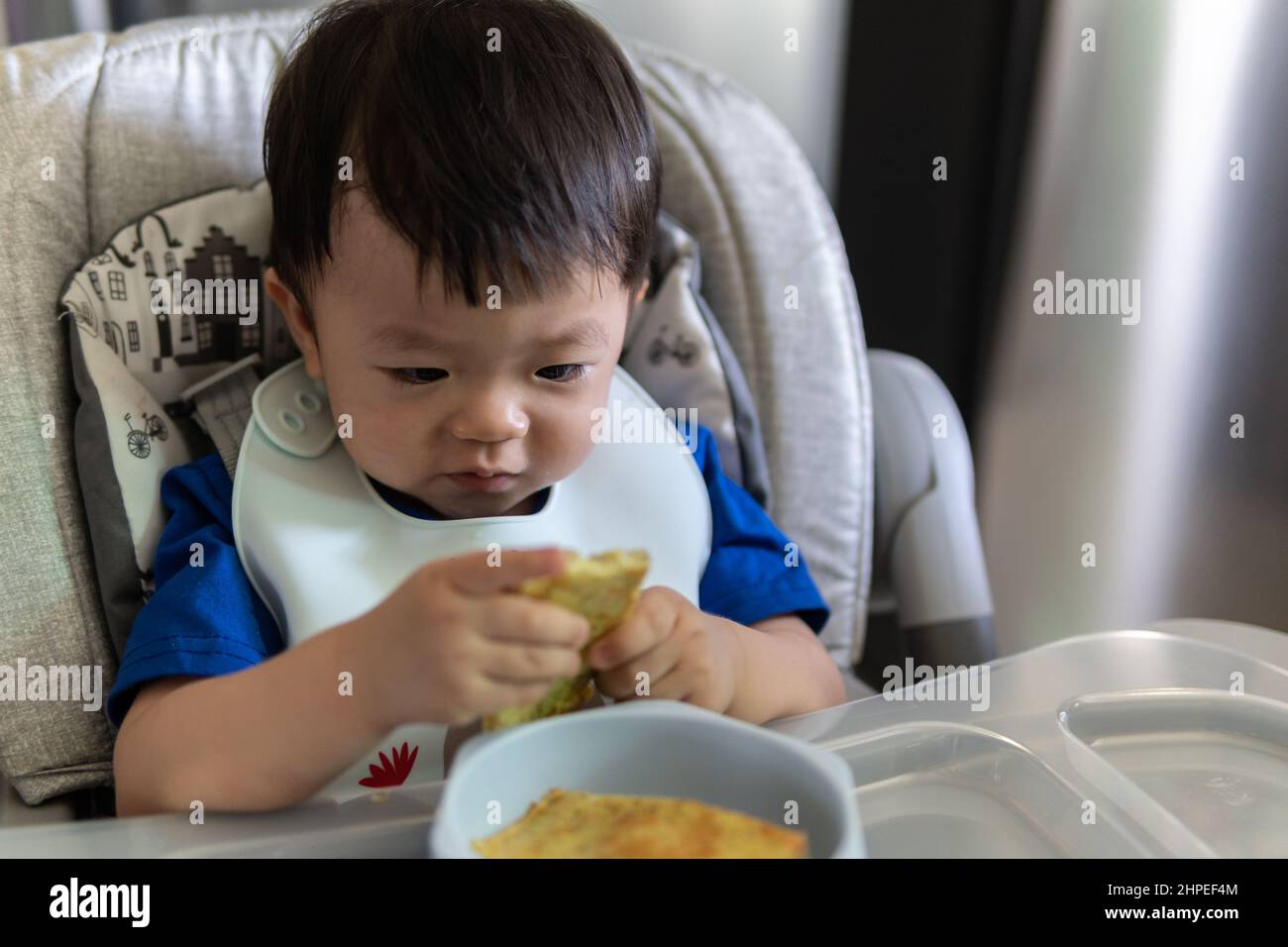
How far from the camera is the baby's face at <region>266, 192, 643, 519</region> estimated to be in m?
0.73

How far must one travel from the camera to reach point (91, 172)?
0.92 meters

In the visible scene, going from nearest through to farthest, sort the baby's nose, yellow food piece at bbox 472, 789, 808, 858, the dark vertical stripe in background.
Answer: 1. yellow food piece at bbox 472, 789, 808, 858
2. the baby's nose
3. the dark vertical stripe in background

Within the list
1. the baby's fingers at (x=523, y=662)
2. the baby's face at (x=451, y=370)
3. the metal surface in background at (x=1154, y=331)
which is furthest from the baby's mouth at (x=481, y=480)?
the metal surface in background at (x=1154, y=331)

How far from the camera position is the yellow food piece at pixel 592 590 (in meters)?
0.56

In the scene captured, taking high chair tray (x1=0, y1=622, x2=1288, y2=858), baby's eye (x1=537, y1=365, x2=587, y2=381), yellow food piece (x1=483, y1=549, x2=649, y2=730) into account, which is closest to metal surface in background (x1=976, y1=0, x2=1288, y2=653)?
high chair tray (x1=0, y1=622, x2=1288, y2=858)

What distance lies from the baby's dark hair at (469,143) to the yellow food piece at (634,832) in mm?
326

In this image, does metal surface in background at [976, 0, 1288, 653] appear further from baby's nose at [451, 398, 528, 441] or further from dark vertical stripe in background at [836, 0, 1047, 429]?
baby's nose at [451, 398, 528, 441]

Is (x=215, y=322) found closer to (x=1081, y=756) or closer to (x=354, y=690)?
(x=354, y=690)

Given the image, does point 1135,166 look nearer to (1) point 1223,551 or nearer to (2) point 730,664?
(1) point 1223,551

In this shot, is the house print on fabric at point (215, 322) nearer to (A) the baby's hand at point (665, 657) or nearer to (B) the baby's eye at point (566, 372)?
(B) the baby's eye at point (566, 372)

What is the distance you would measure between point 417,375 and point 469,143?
6.2 inches

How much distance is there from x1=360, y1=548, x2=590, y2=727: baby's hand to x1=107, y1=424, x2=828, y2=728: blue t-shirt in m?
0.20
